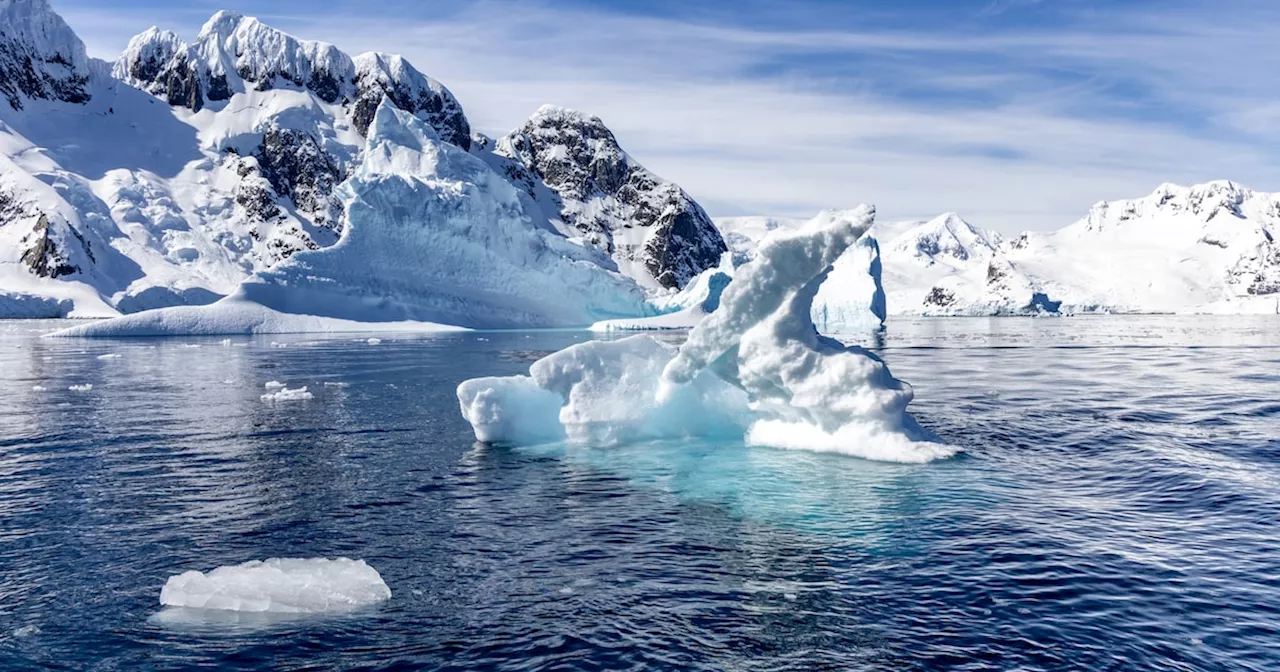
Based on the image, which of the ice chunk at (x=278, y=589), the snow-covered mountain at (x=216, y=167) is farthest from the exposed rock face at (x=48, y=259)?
the ice chunk at (x=278, y=589)

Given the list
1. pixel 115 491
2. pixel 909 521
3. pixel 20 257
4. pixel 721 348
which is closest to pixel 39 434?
pixel 115 491

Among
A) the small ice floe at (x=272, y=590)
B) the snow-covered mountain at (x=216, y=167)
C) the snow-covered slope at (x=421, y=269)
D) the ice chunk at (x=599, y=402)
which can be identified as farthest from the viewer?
the snow-covered mountain at (x=216, y=167)

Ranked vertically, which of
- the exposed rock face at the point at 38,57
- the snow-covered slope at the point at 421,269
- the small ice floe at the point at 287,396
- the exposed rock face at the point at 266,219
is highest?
the exposed rock face at the point at 38,57

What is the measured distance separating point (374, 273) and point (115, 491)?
61.3 meters

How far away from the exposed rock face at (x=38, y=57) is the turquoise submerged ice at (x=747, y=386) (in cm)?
16412

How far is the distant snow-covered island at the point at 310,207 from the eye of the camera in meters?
75.0

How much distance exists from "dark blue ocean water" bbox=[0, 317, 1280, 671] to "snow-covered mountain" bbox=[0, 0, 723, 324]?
79.1m

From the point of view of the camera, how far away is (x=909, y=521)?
12.2 metres

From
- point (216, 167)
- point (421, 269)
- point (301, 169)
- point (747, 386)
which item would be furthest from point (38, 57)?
point (747, 386)

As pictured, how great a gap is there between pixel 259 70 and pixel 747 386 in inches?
6873

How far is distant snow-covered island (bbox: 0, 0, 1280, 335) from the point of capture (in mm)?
75000

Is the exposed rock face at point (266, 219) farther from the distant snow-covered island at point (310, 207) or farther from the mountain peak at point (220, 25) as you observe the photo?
the mountain peak at point (220, 25)

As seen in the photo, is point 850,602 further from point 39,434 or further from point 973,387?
point 973,387

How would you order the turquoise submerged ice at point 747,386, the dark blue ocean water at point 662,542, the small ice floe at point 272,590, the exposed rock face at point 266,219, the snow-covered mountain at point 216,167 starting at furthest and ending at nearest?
the exposed rock face at point 266,219, the snow-covered mountain at point 216,167, the turquoise submerged ice at point 747,386, the small ice floe at point 272,590, the dark blue ocean water at point 662,542
